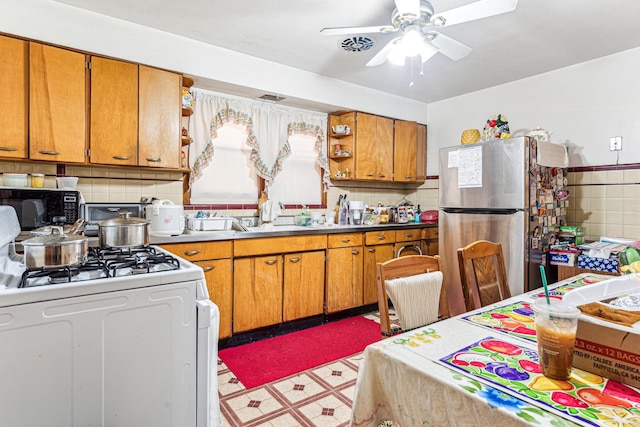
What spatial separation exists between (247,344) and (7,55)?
2.51 meters

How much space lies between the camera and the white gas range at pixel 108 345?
46.5 inches

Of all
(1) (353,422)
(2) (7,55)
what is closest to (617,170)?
(1) (353,422)

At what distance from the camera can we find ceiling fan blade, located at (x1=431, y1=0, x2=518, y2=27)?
5.71 feet

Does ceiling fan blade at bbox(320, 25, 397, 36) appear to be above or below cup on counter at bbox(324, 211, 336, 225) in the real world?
above

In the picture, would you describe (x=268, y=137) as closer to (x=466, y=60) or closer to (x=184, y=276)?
(x=466, y=60)

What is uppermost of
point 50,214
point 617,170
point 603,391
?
point 617,170

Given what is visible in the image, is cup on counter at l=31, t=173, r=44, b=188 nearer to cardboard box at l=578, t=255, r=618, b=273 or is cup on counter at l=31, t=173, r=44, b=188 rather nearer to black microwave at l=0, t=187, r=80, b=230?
A: black microwave at l=0, t=187, r=80, b=230

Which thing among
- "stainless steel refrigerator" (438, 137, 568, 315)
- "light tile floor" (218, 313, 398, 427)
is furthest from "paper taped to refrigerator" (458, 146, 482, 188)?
"light tile floor" (218, 313, 398, 427)

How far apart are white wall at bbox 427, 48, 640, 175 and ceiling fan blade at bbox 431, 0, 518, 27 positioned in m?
1.60

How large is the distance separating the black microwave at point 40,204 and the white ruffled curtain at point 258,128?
1.07 metres

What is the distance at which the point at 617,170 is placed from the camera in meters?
3.06

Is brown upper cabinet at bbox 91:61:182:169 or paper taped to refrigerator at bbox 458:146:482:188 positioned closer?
brown upper cabinet at bbox 91:61:182:169

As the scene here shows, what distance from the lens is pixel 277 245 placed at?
2.97 metres

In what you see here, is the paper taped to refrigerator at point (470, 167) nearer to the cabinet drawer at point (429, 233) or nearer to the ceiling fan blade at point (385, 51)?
the cabinet drawer at point (429, 233)
